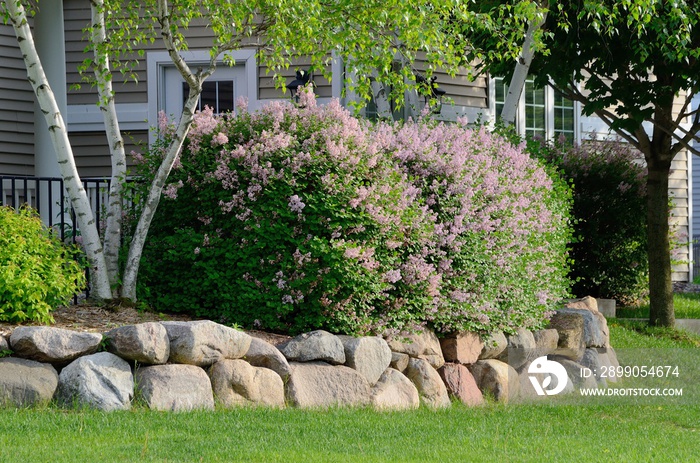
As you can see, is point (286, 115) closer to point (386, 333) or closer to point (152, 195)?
point (152, 195)

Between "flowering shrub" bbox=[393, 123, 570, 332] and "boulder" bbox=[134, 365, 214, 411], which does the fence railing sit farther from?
"flowering shrub" bbox=[393, 123, 570, 332]

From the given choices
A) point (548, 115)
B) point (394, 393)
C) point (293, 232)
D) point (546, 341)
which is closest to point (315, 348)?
point (394, 393)

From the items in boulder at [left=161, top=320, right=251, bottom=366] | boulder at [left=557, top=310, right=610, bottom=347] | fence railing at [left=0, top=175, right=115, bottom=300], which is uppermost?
fence railing at [left=0, top=175, right=115, bottom=300]

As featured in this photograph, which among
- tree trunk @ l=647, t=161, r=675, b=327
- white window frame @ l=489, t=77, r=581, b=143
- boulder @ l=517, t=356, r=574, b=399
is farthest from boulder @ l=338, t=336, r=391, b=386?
white window frame @ l=489, t=77, r=581, b=143

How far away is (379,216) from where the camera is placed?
24.0 feet

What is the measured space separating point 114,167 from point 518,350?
402 centimetres

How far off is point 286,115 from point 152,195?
1258 mm

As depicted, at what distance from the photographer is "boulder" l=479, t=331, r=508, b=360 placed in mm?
8645

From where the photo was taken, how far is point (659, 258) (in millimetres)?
12312

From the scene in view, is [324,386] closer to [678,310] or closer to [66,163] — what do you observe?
[66,163]

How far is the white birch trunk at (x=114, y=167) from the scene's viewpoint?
7.78 m

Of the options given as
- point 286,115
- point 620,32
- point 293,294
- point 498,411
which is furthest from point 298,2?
point 620,32

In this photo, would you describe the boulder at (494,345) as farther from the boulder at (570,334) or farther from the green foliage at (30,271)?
the green foliage at (30,271)

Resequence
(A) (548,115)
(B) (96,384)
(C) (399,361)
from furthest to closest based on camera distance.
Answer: (A) (548,115)
(C) (399,361)
(B) (96,384)
